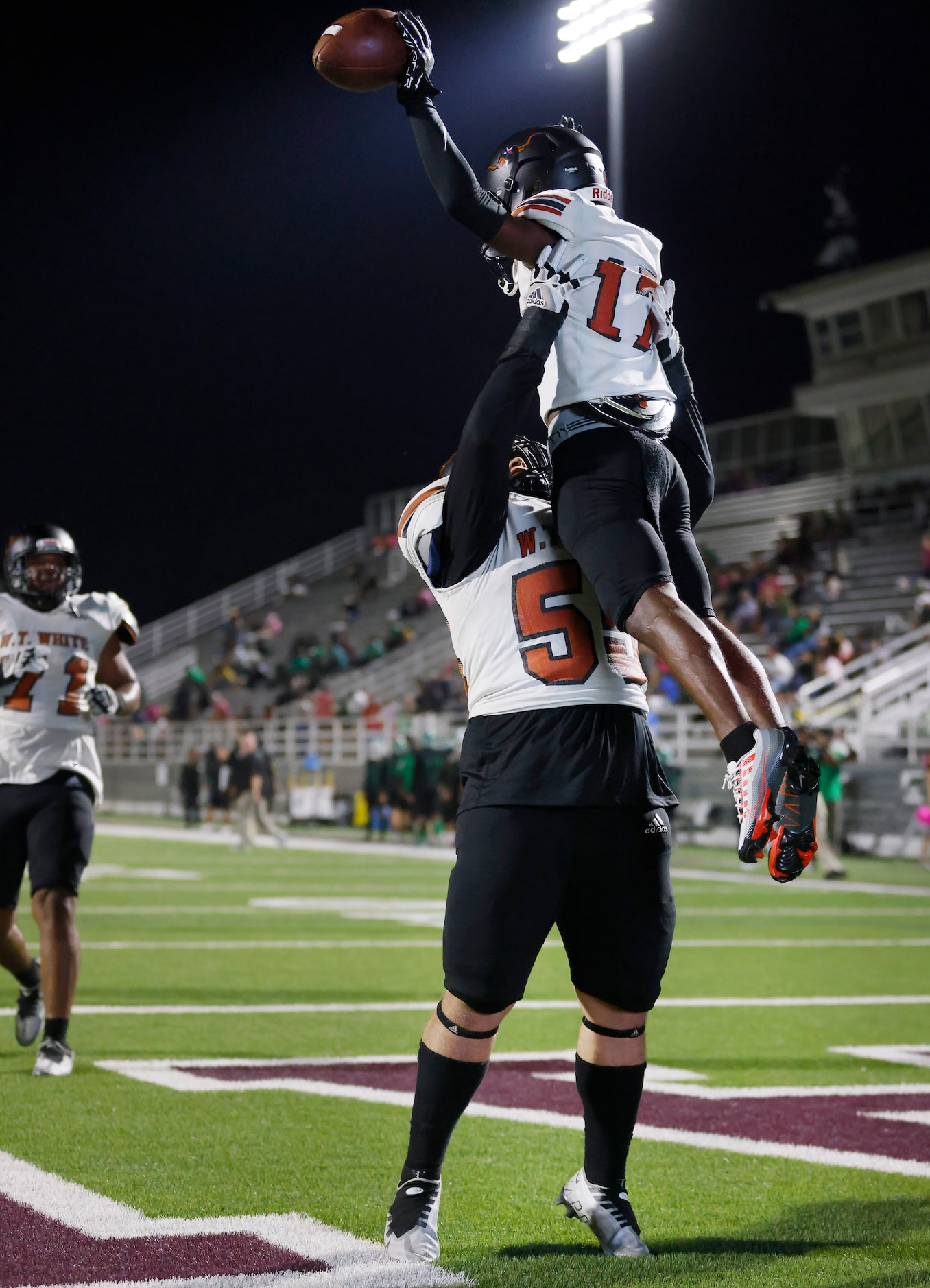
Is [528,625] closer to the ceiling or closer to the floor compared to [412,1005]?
closer to the ceiling

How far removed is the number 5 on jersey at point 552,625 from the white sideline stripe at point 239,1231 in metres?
1.26

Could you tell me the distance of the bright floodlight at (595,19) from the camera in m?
8.70

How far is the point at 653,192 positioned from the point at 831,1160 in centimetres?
3467

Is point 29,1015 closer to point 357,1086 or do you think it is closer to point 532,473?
point 357,1086

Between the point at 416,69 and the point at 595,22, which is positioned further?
the point at 595,22

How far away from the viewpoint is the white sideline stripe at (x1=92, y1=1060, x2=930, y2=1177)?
422cm

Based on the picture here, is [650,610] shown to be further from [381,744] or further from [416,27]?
[381,744]

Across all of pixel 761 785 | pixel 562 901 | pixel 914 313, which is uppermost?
pixel 914 313

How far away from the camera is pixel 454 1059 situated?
333cm

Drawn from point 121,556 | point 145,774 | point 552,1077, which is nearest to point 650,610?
point 552,1077

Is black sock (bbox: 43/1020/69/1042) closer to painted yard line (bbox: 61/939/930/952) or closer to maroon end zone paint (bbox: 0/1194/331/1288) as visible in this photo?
maroon end zone paint (bbox: 0/1194/331/1288)

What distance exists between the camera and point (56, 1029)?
219 inches

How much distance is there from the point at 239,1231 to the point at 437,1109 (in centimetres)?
52

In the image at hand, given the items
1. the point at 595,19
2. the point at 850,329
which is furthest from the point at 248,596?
the point at 595,19
